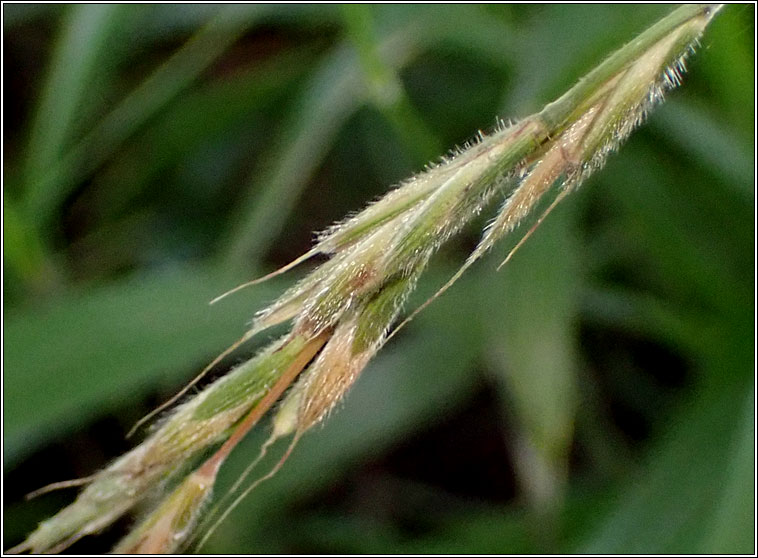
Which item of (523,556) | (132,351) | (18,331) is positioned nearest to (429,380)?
(523,556)

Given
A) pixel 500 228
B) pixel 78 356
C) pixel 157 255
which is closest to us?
pixel 500 228

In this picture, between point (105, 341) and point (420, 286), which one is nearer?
point (105, 341)

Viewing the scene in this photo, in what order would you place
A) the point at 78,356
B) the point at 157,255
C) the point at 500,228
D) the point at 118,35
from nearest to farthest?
the point at 500,228 → the point at 78,356 → the point at 118,35 → the point at 157,255

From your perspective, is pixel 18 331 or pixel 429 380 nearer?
pixel 18 331

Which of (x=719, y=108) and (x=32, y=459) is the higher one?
(x=32, y=459)

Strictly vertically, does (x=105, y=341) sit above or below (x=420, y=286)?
above

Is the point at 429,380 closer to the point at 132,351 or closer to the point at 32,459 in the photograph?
the point at 132,351

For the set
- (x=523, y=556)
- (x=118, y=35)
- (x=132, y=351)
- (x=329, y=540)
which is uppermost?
(x=118, y=35)
